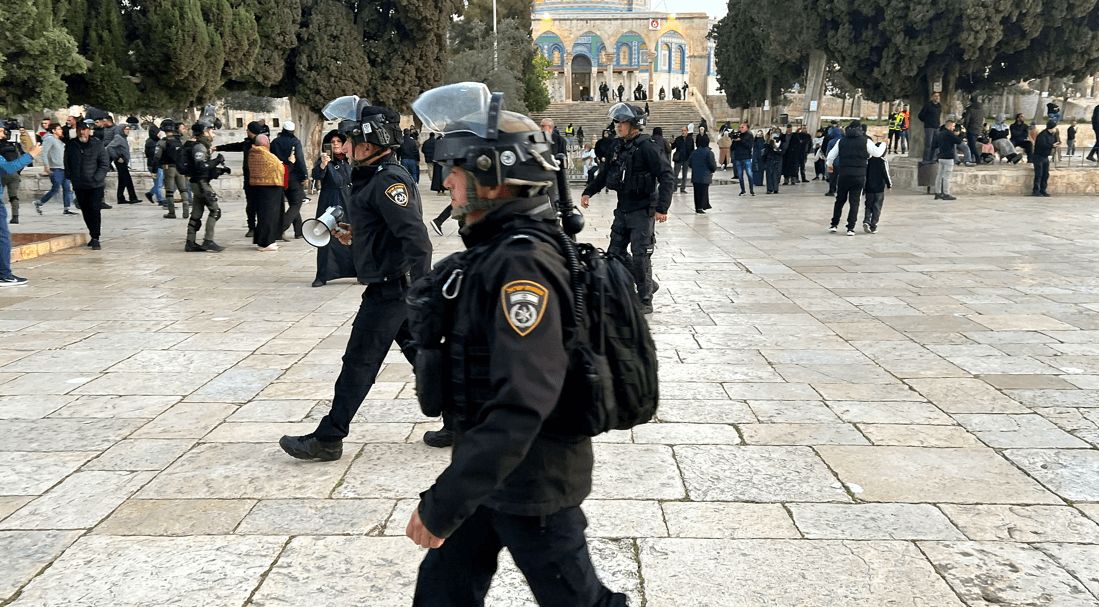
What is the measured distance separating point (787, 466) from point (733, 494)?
463mm

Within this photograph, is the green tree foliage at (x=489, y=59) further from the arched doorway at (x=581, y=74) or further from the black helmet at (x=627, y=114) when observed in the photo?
the black helmet at (x=627, y=114)

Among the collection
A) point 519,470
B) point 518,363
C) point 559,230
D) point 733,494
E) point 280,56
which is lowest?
point 733,494

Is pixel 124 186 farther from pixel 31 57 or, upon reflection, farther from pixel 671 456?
pixel 671 456

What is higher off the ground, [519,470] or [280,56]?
[280,56]

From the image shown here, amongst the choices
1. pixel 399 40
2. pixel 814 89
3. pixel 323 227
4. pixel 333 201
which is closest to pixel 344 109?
pixel 323 227

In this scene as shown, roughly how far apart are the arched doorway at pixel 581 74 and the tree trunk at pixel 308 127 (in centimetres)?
5577

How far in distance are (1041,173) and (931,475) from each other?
58.9ft

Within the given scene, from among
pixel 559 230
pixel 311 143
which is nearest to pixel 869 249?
pixel 559 230

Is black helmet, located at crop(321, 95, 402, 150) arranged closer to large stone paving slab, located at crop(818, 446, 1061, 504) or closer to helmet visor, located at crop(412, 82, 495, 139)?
helmet visor, located at crop(412, 82, 495, 139)

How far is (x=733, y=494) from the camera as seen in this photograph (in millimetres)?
3955

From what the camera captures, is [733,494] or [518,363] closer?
[518,363]

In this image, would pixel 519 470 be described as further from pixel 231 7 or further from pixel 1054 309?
pixel 231 7

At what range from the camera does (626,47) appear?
74.9 metres

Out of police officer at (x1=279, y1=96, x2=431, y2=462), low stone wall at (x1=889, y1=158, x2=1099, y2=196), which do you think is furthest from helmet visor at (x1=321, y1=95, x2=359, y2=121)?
low stone wall at (x1=889, y1=158, x2=1099, y2=196)
